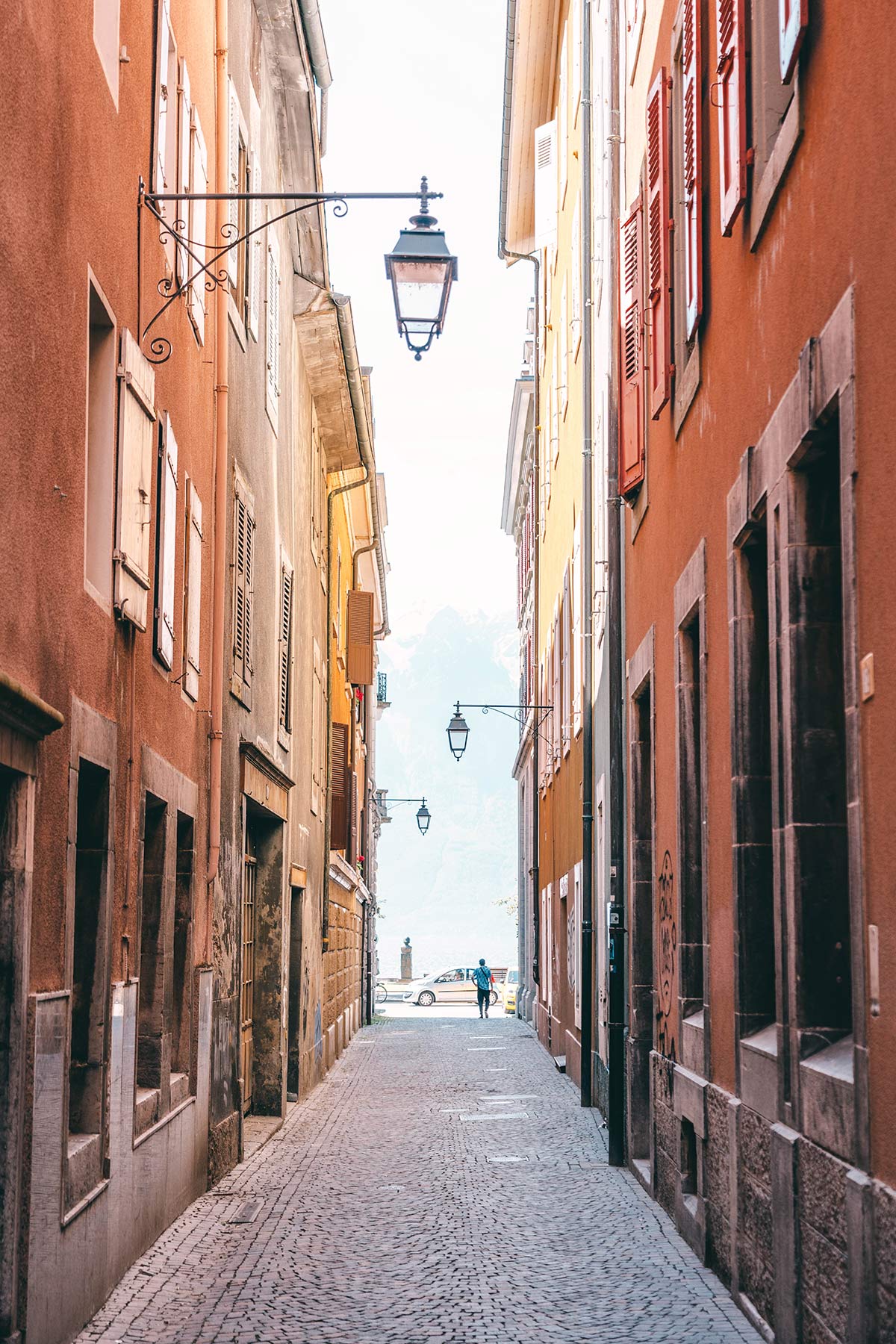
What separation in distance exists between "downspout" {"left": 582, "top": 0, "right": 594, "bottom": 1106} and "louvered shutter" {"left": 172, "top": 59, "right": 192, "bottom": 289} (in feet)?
23.7

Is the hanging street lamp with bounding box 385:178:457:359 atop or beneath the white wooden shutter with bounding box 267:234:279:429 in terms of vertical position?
beneath

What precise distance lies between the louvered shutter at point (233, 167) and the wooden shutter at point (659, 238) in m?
3.14

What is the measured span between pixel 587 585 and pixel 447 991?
4502 centimetres

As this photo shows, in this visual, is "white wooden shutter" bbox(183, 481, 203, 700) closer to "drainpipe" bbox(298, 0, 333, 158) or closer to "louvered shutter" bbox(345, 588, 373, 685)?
"drainpipe" bbox(298, 0, 333, 158)

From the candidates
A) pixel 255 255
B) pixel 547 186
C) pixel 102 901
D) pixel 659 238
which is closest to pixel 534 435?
pixel 547 186

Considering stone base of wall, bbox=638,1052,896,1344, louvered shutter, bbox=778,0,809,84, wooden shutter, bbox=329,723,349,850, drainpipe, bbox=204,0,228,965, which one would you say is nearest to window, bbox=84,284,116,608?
louvered shutter, bbox=778,0,809,84

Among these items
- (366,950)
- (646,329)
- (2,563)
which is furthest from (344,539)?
(2,563)

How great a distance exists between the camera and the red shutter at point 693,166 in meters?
9.34

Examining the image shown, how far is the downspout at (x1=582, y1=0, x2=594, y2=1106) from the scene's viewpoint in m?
17.4

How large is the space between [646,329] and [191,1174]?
6.48 meters

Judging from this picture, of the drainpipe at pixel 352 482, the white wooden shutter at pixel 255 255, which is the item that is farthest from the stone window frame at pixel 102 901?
the drainpipe at pixel 352 482

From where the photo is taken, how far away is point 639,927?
41.6 feet

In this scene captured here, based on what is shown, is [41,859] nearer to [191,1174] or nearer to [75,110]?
[75,110]

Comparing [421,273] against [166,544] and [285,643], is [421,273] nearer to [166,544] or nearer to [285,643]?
[166,544]
